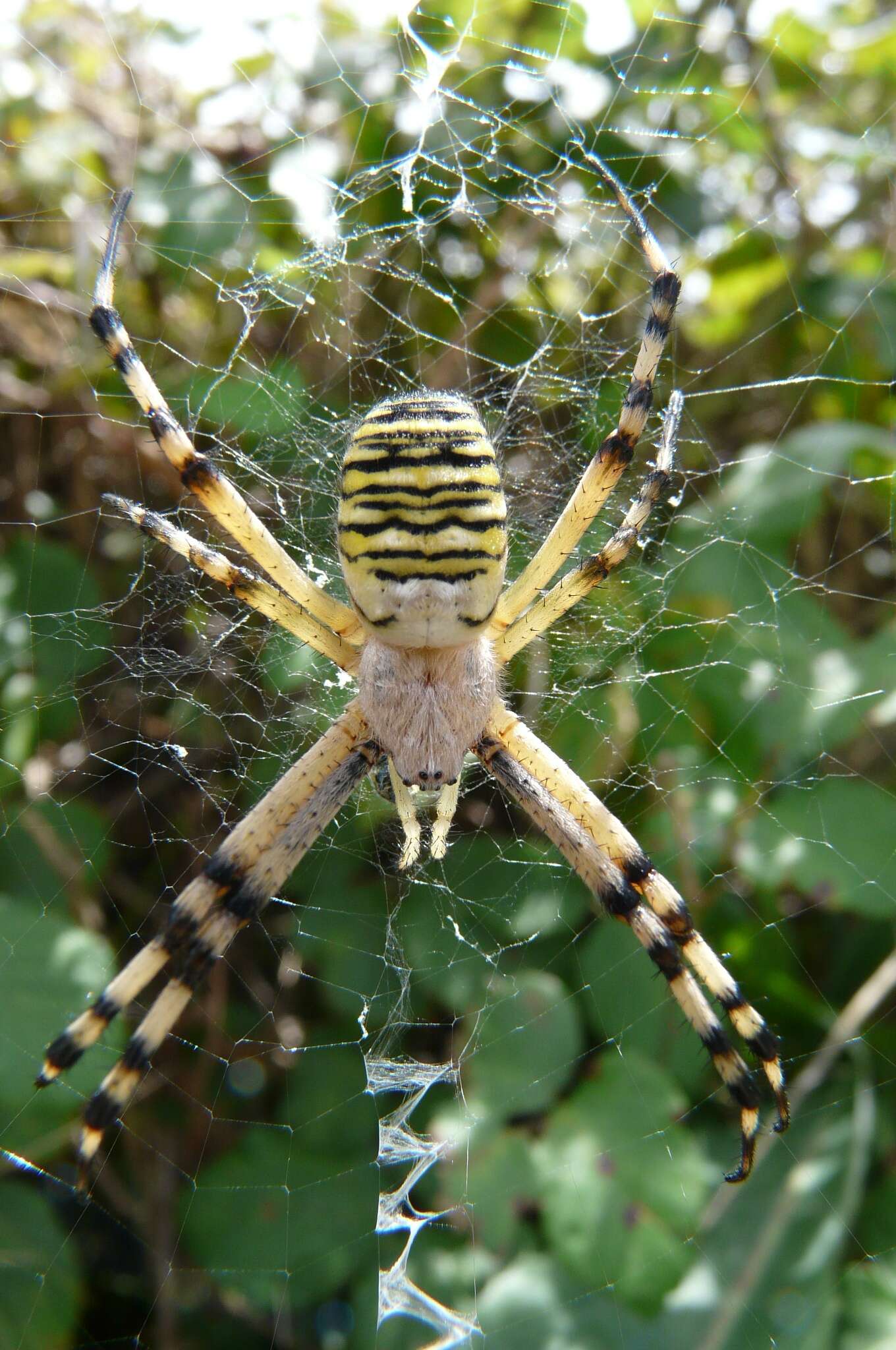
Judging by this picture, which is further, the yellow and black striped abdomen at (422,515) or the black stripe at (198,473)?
the black stripe at (198,473)

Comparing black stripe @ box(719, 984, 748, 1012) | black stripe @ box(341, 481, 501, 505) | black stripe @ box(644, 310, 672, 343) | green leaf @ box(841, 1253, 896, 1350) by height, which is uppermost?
black stripe @ box(644, 310, 672, 343)

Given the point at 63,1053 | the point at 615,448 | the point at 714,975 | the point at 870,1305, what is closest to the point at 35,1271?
the point at 63,1053

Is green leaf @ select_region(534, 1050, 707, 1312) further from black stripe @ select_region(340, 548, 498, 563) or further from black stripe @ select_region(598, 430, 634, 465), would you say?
black stripe @ select_region(598, 430, 634, 465)

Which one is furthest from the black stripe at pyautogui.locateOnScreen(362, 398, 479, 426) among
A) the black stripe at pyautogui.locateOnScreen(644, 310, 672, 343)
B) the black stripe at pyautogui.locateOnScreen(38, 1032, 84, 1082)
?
the black stripe at pyautogui.locateOnScreen(38, 1032, 84, 1082)

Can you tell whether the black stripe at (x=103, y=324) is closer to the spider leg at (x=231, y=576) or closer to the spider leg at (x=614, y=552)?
the spider leg at (x=231, y=576)

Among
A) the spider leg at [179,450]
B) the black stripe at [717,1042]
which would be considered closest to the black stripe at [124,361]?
the spider leg at [179,450]

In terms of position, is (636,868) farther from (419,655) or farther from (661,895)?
(419,655)

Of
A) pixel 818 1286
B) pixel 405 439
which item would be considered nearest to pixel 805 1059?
pixel 818 1286
